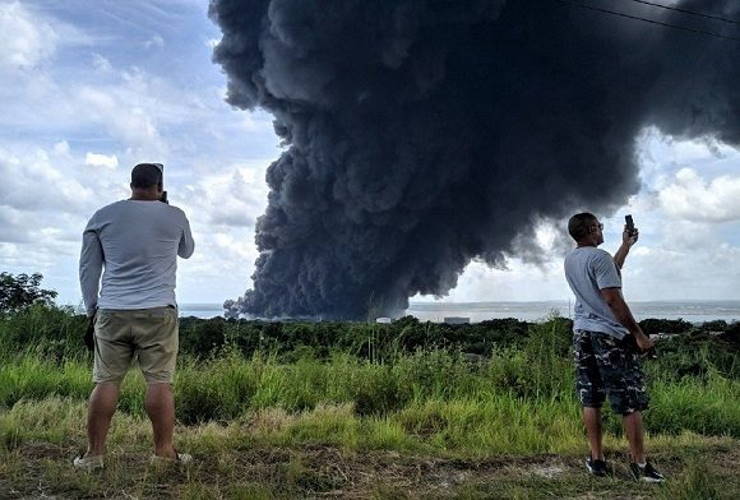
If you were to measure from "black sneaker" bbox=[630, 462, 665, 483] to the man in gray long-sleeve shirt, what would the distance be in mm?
2960

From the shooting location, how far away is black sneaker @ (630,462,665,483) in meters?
4.64

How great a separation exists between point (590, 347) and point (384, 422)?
225 cm

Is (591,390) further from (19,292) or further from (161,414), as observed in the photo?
(19,292)

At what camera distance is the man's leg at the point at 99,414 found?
4602 millimetres

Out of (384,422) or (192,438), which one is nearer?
(192,438)

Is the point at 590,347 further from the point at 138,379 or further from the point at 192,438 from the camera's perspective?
the point at 138,379

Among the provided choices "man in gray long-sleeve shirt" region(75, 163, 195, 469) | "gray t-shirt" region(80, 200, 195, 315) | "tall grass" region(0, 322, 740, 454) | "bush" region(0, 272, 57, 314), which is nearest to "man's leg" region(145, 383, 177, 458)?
"man in gray long-sleeve shirt" region(75, 163, 195, 469)

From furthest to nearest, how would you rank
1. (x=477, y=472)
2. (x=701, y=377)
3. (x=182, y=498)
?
1. (x=701, y=377)
2. (x=477, y=472)
3. (x=182, y=498)

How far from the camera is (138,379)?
821 cm

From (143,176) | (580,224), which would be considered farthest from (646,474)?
(143,176)

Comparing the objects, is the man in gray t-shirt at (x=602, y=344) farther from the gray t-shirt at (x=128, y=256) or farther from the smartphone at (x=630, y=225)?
the gray t-shirt at (x=128, y=256)

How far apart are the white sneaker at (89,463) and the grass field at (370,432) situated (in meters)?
0.09

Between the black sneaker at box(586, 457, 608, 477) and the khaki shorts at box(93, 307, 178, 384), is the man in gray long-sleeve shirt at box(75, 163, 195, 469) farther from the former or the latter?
the black sneaker at box(586, 457, 608, 477)

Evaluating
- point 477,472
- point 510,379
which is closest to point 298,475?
point 477,472
